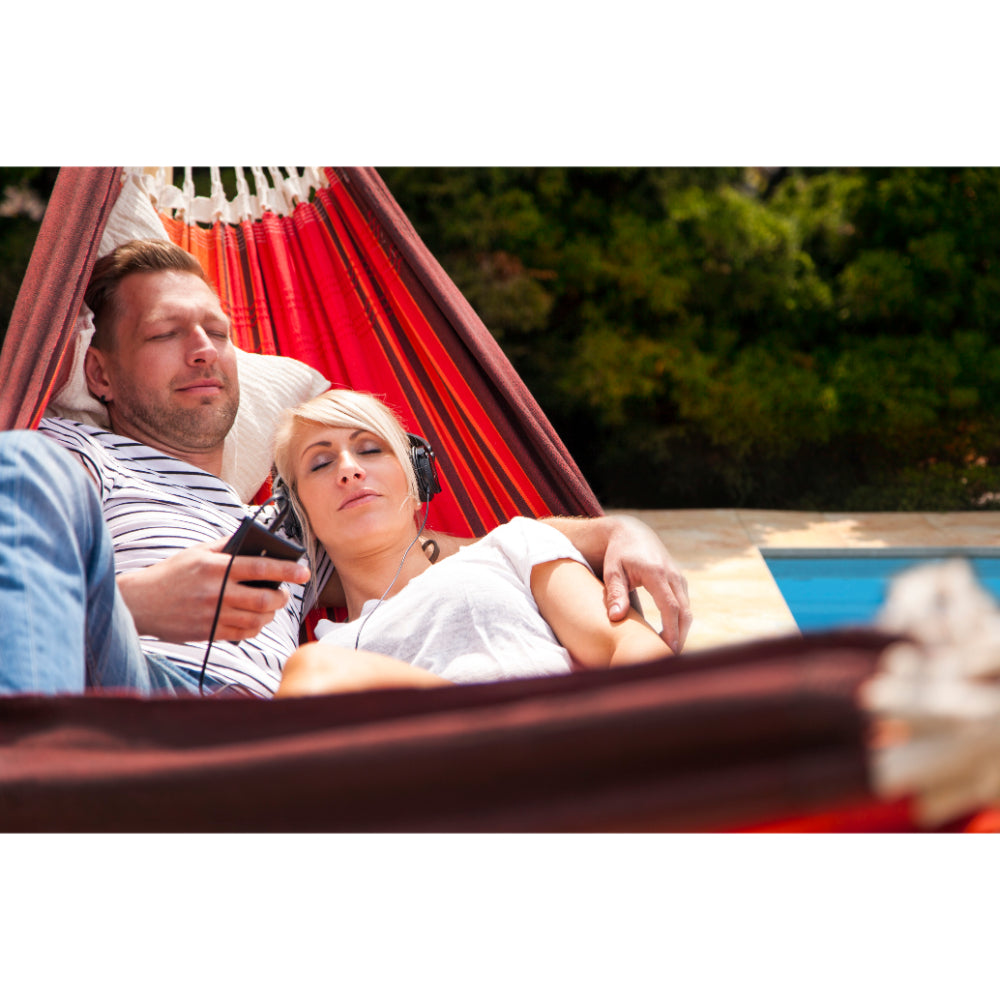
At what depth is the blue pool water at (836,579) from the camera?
385 centimetres

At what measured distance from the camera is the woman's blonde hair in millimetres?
1624

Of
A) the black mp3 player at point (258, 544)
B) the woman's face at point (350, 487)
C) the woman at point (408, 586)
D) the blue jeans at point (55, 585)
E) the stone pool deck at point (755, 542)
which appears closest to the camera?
the blue jeans at point (55, 585)

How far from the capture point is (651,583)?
138 centimetres

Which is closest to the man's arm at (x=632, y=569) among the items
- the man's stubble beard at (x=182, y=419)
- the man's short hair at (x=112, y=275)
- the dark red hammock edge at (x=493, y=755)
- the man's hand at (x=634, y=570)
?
the man's hand at (x=634, y=570)

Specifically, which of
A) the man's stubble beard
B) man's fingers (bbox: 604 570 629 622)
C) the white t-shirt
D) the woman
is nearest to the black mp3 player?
the woman

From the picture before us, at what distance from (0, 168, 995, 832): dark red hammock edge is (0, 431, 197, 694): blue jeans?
50mm

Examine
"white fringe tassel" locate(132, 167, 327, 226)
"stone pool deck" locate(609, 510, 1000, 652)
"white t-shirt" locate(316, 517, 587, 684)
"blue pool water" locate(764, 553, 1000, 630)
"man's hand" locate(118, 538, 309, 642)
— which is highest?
"white fringe tassel" locate(132, 167, 327, 226)

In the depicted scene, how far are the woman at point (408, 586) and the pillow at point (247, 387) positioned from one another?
258 millimetres

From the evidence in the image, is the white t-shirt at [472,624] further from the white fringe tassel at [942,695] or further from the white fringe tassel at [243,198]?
the white fringe tassel at [243,198]

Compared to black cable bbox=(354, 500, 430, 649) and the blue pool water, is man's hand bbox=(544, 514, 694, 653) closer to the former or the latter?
black cable bbox=(354, 500, 430, 649)

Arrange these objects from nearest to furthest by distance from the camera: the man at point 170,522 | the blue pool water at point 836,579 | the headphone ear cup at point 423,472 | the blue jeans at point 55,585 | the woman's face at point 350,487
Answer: the blue jeans at point 55,585
the man at point 170,522
the woman's face at point 350,487
the headphone ear cup at point 423,472
the blue pool water at point 836,579

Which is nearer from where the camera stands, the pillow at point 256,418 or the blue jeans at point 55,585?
the blue jeans at point 55,585
